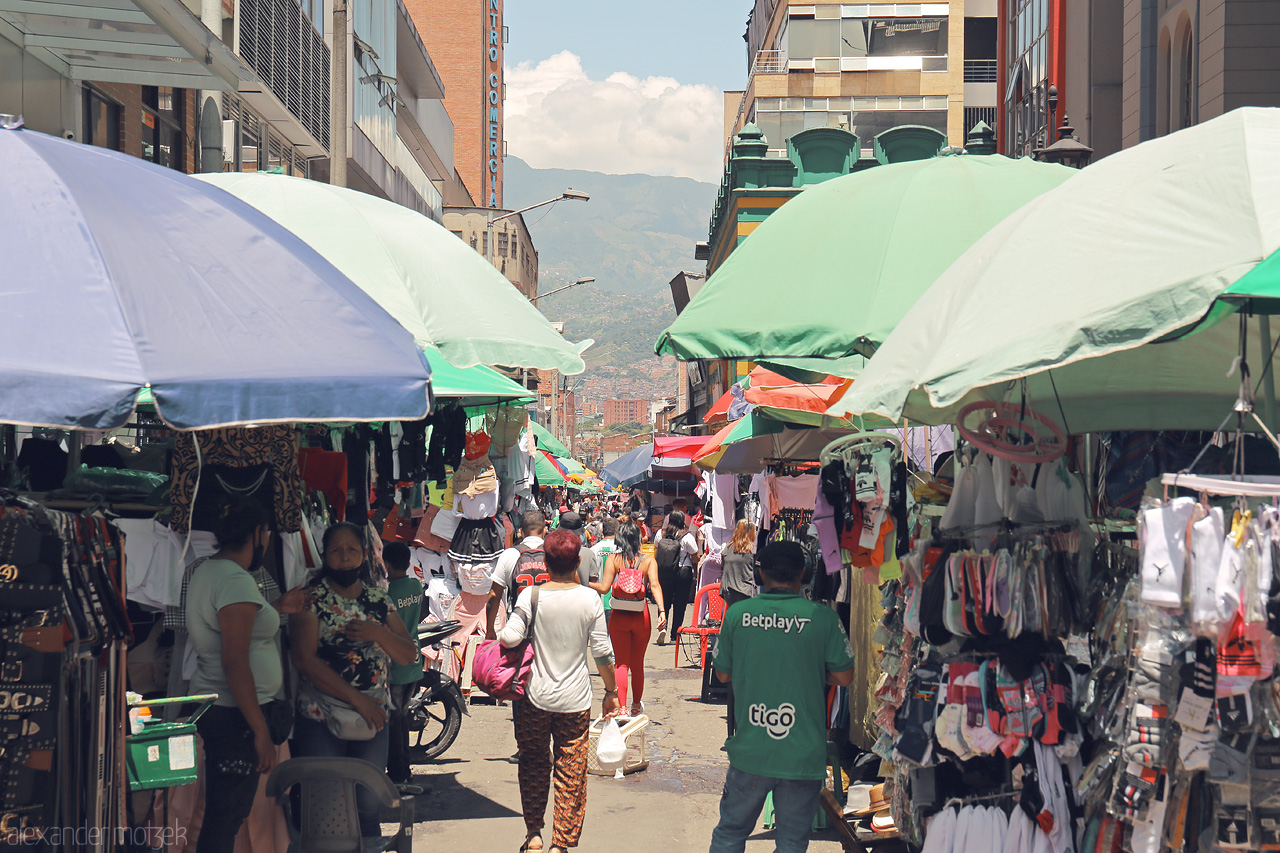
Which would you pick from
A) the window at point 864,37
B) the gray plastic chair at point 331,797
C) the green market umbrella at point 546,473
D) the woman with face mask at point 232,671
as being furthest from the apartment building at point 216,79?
the window at point 864,37

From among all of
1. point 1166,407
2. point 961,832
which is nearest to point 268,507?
point 961,832

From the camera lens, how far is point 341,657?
5984mm

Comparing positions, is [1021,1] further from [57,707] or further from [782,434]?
[57,707]

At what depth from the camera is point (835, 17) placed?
43.0 metres

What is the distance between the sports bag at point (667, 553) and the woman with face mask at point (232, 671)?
12.5 m

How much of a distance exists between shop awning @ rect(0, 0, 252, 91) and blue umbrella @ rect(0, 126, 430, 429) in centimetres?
489

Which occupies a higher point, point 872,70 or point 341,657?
point 872,70

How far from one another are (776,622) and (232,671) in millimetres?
2594

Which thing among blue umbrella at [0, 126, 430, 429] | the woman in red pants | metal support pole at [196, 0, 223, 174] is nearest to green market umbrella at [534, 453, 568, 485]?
metal support pole at [196, 0, 223, 174]

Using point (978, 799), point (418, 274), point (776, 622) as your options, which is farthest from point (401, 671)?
point (978, 799)

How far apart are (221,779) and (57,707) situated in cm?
137

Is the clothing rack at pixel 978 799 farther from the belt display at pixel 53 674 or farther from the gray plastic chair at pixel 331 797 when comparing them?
the belt display at pixel 53 674

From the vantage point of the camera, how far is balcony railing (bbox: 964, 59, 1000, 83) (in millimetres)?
44125

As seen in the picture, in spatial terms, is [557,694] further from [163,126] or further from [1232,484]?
[163,126]
